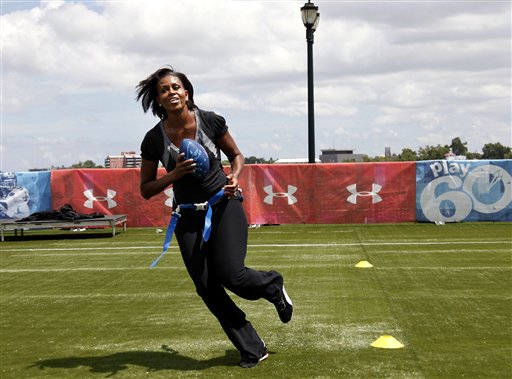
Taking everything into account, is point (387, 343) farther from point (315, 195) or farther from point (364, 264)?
point (315, 195)

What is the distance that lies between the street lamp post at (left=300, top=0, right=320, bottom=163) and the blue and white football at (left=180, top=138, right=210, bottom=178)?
1369 centimetres

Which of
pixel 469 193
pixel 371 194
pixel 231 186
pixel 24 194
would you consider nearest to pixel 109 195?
pixel 24 194

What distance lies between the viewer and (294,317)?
284 inches

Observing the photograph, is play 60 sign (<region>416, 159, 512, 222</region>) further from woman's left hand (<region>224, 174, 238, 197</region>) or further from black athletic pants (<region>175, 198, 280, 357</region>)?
woman's left hand (<region>224, 174, 238, 197</region>)

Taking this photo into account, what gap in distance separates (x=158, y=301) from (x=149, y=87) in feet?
11.7

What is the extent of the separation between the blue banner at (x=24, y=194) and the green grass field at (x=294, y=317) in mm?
6041

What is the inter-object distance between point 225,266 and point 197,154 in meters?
0.80

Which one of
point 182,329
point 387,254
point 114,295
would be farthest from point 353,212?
point 182,329

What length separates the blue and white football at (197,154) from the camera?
5.14 metres

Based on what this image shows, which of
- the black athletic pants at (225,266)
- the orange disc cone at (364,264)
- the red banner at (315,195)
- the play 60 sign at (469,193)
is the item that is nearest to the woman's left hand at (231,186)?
the black athletic pants at (225,266)

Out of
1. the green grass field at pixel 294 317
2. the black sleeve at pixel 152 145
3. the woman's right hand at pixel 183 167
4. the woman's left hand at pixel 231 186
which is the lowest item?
the green grass field at pixel 294 317

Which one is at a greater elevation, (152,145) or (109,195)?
(152,145)

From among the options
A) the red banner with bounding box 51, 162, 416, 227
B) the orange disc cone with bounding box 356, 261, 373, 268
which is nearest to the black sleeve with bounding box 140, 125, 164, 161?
the orange disc cone with bounding box 356, 261, 373, 268

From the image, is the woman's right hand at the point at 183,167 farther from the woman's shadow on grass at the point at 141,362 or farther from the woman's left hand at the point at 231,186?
the woman's shadow on grass at the point at 141,362
